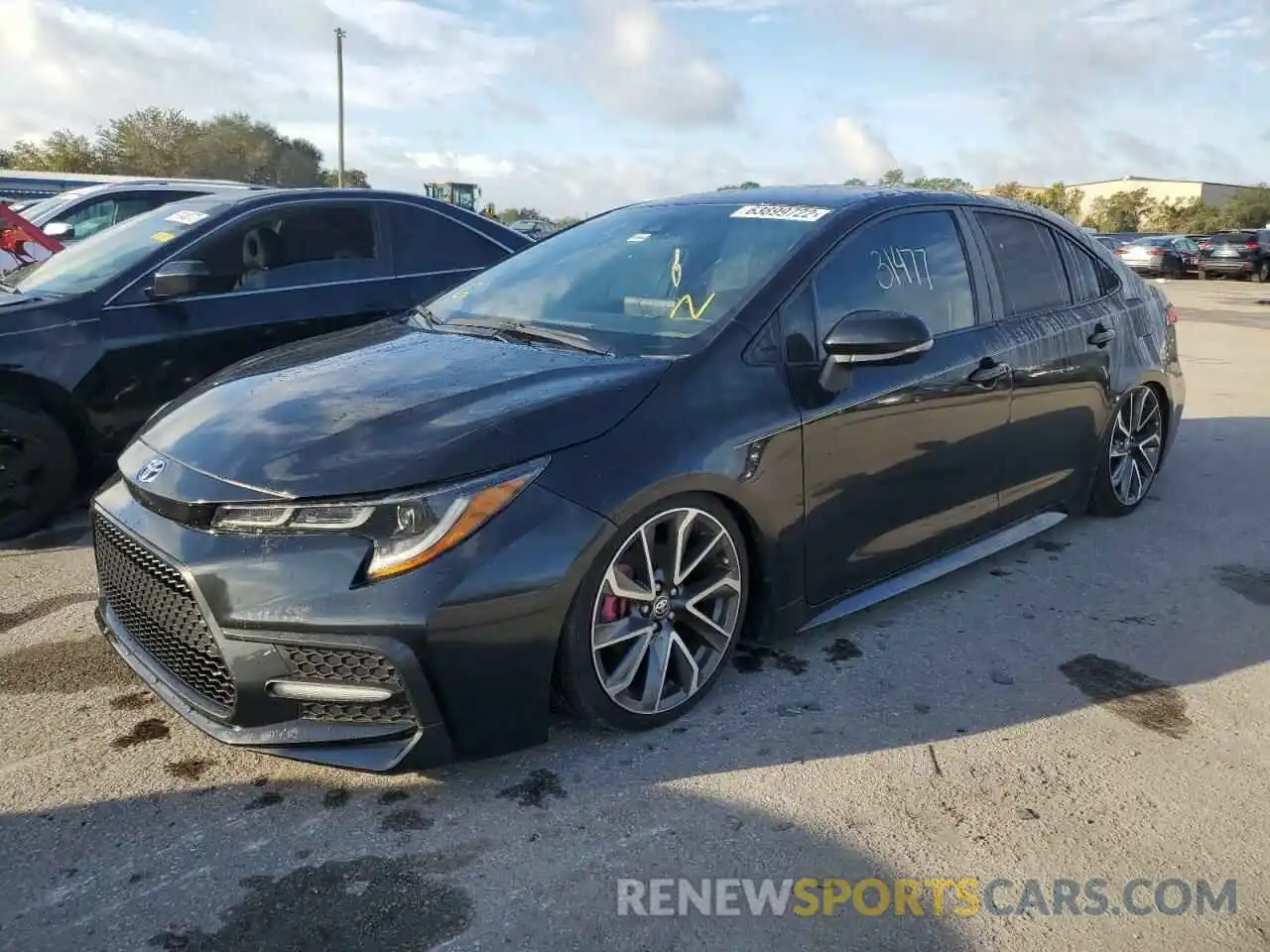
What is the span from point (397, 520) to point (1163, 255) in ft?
109

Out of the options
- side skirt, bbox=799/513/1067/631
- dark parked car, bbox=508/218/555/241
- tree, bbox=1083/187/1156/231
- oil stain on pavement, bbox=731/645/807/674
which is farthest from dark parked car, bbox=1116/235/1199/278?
tree, bbox=1083/187/1156/231

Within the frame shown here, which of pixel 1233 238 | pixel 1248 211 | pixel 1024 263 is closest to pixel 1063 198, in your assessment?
pixel 1248 211

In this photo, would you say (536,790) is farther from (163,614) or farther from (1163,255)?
(1163,255)

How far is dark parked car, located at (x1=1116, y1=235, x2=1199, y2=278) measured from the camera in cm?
3031

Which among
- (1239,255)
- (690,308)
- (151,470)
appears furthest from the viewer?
(1239,255)

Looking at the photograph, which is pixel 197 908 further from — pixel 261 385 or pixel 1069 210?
pixel 1069 210

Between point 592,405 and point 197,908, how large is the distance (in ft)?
4.95

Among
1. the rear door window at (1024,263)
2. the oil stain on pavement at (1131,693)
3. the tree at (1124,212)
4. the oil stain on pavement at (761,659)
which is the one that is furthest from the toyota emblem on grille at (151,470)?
the tree at (1124,212)

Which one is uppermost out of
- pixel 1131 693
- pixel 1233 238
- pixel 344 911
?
pixel 1233 238

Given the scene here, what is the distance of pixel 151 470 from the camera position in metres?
2.77

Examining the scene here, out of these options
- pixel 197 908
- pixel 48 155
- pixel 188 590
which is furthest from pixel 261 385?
pixel 48 155

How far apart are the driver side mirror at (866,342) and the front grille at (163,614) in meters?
1.94

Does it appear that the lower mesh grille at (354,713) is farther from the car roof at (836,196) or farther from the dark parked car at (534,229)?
the dark parked car at (534,229)

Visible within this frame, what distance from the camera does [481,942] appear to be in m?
2.10
